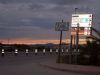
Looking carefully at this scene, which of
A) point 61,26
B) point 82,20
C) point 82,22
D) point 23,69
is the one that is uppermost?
point 82,20

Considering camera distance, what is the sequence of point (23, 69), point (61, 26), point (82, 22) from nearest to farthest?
point (23, 69) → point (61, 26) → point (82, 22)

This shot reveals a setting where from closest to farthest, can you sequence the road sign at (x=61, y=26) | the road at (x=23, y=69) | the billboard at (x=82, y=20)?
the road at (x=23, y=69), the road sign at (x=61, y=26), the billboard at (x=82, y=20)

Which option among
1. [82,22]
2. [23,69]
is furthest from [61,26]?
[82,22]

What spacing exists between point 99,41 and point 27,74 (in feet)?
44.1

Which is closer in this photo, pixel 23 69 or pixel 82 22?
pixel 23 69

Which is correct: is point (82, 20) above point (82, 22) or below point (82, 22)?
above

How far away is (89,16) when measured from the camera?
61.8 metres

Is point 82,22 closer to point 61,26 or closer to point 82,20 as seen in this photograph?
point 82,20

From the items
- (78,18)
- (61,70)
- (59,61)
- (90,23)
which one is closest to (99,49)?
(59,61)

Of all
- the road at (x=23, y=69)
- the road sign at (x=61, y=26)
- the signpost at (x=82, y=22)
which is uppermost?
the signpost at (x=82, y=22)

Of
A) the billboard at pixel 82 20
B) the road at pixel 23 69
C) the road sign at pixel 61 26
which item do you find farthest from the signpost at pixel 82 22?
the road at pixel 23 69

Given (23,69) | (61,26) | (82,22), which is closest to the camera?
(23,69)

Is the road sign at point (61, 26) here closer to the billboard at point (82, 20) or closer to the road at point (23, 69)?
the road at point (23, 69)

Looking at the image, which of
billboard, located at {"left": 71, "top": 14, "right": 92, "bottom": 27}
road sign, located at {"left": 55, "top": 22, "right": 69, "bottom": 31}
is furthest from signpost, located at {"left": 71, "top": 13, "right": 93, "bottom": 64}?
road sign, located at {"left": 55, "top": 22, "right": 69, "bottom": 31}
